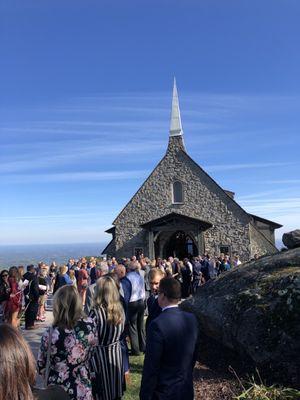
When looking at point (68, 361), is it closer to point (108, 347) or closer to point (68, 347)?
point (68, 347)

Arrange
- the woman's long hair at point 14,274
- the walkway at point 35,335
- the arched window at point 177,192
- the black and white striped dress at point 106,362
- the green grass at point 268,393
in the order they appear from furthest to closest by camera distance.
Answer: the arched window at point 177,192
the woman's long hair at point 14,274
the walkway at point 35,335
the green grass at point 268,393
the black and white striped dress at point 106,362

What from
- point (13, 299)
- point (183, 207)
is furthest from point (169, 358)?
point (183, 207)

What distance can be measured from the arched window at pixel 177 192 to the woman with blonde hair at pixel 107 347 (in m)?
24.1

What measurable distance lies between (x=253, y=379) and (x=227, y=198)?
22.2m

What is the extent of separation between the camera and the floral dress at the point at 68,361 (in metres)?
3.65

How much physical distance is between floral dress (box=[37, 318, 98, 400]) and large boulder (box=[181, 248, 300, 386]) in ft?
9.52

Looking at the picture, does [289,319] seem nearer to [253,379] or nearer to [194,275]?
[253,379]

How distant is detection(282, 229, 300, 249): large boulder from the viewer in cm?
816

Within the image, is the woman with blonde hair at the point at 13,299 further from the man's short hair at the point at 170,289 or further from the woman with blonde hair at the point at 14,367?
the woman with blonde hair at the point at 14,367

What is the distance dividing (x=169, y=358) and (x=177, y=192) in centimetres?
2550

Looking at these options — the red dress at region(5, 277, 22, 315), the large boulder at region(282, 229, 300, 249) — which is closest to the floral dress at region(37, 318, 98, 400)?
the large boulder at region(282, 229, 300, 249)

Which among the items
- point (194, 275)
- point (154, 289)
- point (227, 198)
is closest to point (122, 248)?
point (227, 198)

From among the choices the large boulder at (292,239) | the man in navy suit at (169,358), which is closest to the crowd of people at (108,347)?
the man in navy suit at (169,358)

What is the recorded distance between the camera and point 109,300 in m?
4.75
